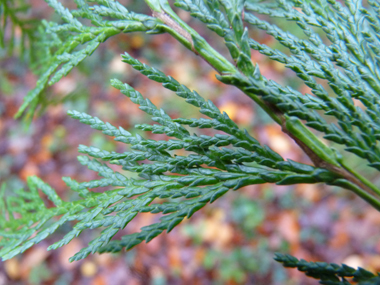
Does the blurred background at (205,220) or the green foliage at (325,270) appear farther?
the blurred background at (205,220)

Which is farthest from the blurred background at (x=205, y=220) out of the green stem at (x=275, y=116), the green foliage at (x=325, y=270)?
the green foliage at (x=325, y=270)

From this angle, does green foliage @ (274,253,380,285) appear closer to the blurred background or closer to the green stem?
the green stem

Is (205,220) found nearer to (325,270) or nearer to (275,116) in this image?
(325,270)

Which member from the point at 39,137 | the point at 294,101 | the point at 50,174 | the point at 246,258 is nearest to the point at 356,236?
the point at 246,258

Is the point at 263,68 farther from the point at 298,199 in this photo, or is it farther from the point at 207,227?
the point at 207,227

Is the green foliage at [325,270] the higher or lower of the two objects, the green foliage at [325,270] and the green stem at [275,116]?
the lower

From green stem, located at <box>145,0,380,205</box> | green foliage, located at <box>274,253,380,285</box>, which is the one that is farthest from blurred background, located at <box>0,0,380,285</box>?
green foliage, located at <box>274,253,380,285</box>

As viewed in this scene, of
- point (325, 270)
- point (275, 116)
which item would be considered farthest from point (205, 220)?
point (275, 116)

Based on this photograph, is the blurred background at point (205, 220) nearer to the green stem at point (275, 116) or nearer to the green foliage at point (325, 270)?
the green stem at point (275, 116)
